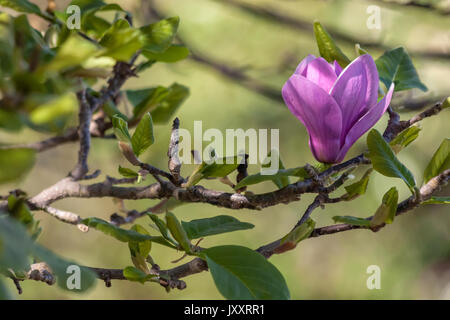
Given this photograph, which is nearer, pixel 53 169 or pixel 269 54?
pixel 53 169

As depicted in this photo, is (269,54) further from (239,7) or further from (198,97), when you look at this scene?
(239,7)

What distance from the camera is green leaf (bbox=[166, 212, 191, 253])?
1.19 feet

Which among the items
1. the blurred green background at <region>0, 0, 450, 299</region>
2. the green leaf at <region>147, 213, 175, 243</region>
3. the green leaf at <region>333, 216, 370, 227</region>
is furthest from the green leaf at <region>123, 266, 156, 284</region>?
the blurred green background at <region>0, 0, 450, 299</region>

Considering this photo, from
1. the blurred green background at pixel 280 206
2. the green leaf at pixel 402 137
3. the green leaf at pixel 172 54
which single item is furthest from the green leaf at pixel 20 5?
the blurred green background at pixel 280 206

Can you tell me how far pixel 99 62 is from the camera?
0.30 m

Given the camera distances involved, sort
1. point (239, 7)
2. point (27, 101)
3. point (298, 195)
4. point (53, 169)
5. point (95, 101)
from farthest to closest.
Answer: point (53, 169), point (239, 7), point (95, 101), point (298, 195), point (27, 101)

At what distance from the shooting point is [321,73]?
393 millimetres

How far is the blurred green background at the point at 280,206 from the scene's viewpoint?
4.14 feet

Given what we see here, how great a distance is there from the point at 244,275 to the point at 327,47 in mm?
196

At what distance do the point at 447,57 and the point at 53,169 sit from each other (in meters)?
0.90

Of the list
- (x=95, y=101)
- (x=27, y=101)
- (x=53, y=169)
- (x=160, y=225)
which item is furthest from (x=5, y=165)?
(x=53, y=169)

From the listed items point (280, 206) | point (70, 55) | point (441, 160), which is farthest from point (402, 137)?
point (280, 206)

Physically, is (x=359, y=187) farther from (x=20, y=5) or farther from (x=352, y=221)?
(x=20, y=5)
